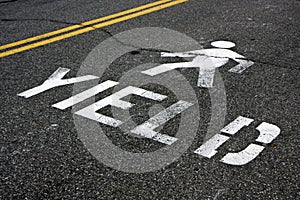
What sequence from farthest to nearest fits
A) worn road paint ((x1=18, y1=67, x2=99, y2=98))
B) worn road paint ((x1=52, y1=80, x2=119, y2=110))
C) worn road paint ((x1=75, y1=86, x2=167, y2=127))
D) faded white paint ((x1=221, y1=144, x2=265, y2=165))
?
worn road paint ((x1=18, y1=67, x2=99, y2=98)) → worn road paint ((x1=52, y1=80, x2=119, y2=110)) → worn road paint ((x1=75, y1=86, x2=167, y2=127)) → faded white paint ((x1=221, y1=144, x2=265, y2=165))

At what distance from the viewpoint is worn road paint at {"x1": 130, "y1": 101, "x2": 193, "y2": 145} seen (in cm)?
368

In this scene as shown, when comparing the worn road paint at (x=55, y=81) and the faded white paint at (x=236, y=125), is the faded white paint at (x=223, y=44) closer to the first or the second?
the worn road paint at (x=55, y=81)

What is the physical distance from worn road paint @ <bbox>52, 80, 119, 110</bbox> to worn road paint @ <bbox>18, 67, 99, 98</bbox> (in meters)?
0.23

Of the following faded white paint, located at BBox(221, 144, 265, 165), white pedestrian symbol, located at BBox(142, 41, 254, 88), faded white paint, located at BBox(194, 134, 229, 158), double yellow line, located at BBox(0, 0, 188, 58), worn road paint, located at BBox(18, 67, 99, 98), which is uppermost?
double yellow line, located at BBox(0, 0, 188, 58)

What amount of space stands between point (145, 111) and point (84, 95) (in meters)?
0.67

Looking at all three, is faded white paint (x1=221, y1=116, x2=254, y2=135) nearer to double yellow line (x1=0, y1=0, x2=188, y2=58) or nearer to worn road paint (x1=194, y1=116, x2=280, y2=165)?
worn road paint (x1=194, y1=116, x2=280, y2=165)

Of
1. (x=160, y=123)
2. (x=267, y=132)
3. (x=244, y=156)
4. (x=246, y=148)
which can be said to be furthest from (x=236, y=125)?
(x=160, y=123)

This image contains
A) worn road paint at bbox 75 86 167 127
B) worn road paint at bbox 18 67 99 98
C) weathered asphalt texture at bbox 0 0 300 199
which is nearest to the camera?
weathered asphalt texture at bbox 0 0 300 199

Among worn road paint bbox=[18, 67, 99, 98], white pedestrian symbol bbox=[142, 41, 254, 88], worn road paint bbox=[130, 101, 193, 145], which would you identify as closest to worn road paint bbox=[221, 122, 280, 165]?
worn road paint bbox=[130, 101, 193, 145]

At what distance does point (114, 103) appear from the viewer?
422 centimetres

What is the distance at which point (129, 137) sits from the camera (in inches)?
145

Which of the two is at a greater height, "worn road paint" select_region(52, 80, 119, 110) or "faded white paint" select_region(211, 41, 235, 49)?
"worn road paint" select_region(52, 80, 119, 110)

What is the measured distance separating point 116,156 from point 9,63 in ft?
7.60

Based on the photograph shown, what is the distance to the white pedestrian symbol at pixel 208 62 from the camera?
4.82 metres
